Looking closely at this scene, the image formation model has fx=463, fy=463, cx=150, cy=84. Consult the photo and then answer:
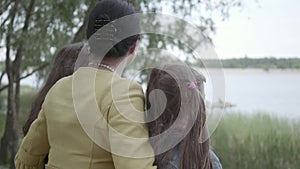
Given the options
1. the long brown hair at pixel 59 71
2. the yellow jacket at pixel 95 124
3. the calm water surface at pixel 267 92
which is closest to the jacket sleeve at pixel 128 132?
the yellow jacket at pixel 95 124

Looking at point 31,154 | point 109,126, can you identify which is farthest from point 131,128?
point 31,154

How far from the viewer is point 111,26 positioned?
1190 millimetres

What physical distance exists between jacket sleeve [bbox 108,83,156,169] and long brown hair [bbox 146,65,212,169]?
0.32 feet

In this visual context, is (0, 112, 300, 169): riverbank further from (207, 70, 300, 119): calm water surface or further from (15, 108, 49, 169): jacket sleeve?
(15, 108, 49, 169): jacket sleeve

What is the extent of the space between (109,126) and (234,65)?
2.62m

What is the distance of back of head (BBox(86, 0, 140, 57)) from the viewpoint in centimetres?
119

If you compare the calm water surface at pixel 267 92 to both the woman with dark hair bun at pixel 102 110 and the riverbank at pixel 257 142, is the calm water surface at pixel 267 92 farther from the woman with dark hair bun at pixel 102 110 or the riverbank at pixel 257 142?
the woman with dark hair bun at pixel 102 110

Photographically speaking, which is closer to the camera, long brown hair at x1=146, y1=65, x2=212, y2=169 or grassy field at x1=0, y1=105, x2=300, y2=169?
long brown hair at x1=146, y1=65, x2=212, y2=169

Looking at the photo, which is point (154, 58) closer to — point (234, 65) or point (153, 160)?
point (153, 160)

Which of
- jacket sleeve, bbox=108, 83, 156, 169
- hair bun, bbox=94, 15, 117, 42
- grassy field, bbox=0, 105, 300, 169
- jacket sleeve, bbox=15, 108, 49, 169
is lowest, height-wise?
grassy field, bbox=0, 105, 300, 169

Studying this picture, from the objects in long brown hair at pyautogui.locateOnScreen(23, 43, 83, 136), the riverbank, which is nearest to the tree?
the riverbank

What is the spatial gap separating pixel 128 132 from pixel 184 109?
0.22 meters

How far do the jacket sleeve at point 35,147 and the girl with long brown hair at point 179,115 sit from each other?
0.34 meters

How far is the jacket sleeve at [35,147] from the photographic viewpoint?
Result: 1.32 m
